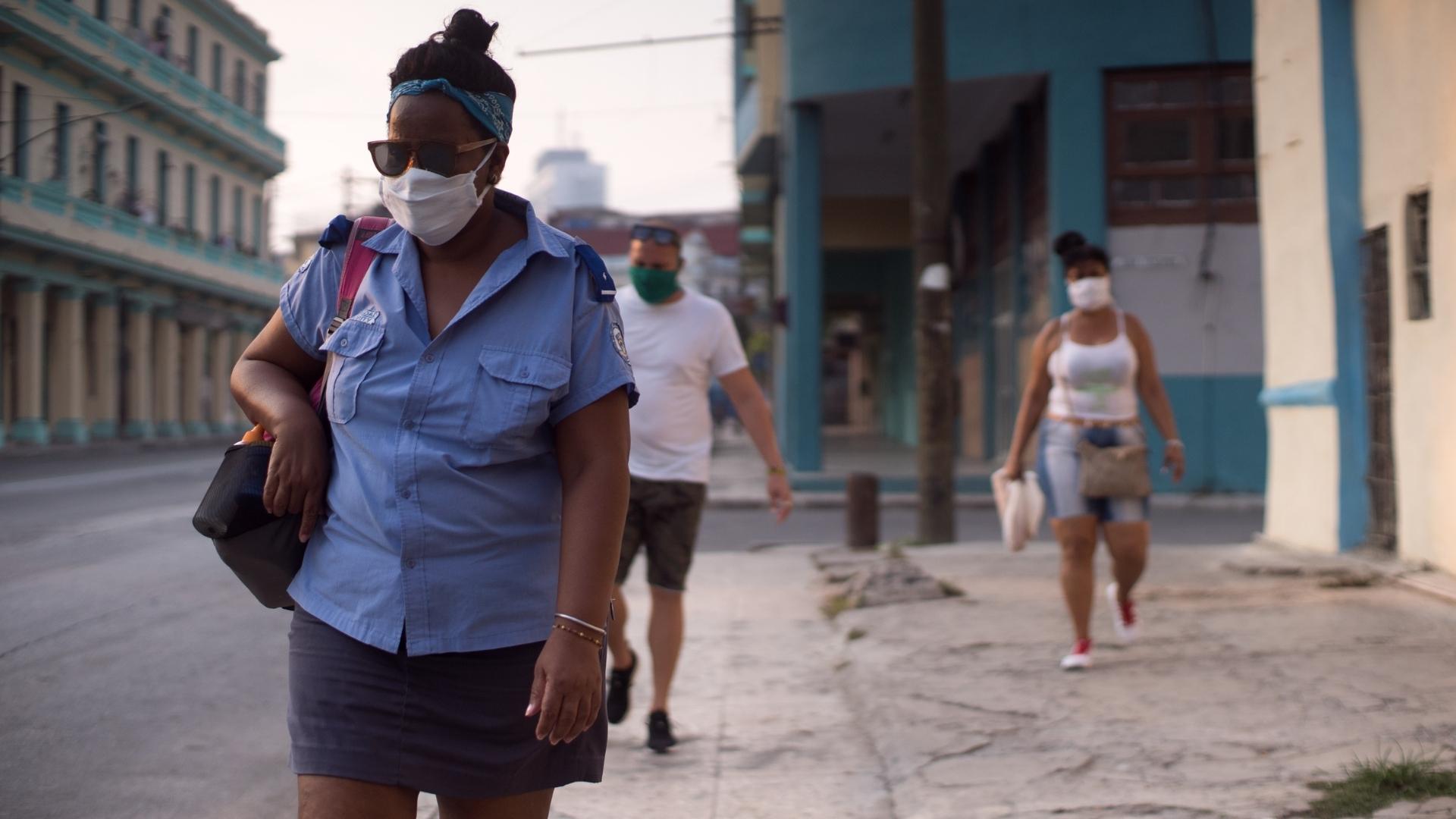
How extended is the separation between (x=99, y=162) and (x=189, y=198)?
0.57 metres

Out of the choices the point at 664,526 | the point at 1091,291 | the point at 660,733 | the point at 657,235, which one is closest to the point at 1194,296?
the point at 1091,291

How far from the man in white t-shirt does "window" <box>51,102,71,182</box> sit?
243 centimetres

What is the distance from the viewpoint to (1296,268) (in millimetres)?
9875

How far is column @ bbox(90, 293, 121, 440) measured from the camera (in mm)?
3807

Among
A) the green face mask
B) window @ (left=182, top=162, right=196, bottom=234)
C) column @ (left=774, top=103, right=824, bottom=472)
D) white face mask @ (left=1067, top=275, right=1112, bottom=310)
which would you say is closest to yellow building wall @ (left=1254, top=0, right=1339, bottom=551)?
white face mask @ (left=1067, top=275, right=1112, bottom=310)

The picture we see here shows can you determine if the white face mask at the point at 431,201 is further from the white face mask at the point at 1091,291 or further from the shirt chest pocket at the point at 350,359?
the white face mask at the point at 1091,291

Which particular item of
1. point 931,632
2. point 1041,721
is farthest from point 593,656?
point 931,632

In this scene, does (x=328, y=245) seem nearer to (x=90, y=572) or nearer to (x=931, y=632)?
(x=90, y=572)

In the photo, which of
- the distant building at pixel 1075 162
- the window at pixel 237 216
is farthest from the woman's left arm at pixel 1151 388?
the distant building at pixel 1075 162

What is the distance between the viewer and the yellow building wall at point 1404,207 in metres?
7.72

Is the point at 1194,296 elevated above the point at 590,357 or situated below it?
above

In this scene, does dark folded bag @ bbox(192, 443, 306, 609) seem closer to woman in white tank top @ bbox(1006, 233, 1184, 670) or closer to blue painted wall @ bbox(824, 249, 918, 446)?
woman in white tank top @ bbox(1006, 233, 1184, 670)

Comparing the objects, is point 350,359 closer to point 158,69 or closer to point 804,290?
point 158,69

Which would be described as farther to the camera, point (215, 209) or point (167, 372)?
point (215, 209)
